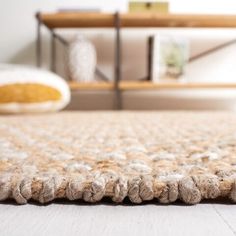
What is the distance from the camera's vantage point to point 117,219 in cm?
34

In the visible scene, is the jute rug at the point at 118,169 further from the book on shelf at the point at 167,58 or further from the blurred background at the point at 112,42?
the blurred background at the point at 112,42

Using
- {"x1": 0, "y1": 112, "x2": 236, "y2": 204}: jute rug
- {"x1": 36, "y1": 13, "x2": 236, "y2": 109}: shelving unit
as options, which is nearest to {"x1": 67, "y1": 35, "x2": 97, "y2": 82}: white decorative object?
{"x1": 36, "y1": 13, "x2": 236, "y2": 109}: shelving unit

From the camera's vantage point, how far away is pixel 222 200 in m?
0.39

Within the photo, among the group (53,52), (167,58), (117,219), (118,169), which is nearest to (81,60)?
(53,52)

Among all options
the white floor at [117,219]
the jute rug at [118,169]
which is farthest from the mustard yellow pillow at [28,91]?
the white floor at [117,219]

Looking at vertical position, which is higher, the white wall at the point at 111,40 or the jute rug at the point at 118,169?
the white wall at the point at 111,40

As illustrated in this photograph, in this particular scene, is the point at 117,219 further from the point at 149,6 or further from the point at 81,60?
the point at 149,6

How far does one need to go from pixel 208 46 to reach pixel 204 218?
5.47 feet

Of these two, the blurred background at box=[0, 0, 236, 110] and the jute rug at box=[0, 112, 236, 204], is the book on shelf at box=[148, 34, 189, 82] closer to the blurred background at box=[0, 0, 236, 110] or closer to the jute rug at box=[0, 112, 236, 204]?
the blurred background at box=[0, 0, 236, 110]

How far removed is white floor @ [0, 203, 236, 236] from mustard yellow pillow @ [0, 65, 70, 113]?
1.02 metres

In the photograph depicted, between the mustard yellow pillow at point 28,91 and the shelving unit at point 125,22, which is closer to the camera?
the mustard yellow pillow at point 28,91

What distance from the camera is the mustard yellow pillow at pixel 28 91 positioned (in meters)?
1.35

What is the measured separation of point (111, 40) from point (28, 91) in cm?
67

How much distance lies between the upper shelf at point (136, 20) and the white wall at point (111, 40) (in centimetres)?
10
